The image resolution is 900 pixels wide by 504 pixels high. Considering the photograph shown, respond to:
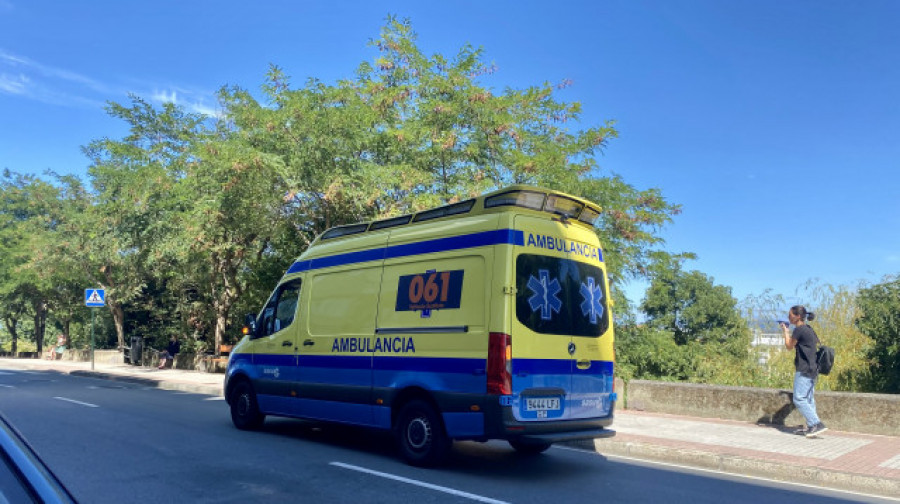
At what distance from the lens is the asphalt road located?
19.5ft

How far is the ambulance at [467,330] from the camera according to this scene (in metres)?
6.66

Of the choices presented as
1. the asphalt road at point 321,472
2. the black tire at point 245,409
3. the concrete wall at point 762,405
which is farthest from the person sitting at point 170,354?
the concrete wall at point 762,405

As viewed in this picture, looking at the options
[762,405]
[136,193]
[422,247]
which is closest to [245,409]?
[422,247]

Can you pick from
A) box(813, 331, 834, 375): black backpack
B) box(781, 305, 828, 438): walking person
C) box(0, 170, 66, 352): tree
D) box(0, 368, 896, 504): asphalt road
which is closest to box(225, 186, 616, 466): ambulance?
box(0, 368, 896, 504): asphalt road

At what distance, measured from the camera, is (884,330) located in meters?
11.0

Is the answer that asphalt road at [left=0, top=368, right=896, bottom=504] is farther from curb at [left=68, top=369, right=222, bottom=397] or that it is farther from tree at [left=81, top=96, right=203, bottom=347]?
tree at [left=81, top=96, right=203, bottom=347]

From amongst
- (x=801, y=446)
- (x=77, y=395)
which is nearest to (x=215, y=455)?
(x=801, y=446)

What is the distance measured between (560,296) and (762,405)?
5463 millimetres

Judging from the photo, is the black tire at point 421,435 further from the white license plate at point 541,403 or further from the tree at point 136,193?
the tree at point 136,193

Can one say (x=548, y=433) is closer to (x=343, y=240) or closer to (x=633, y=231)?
(x=343, y=240)

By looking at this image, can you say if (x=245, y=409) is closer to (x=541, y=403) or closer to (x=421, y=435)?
(x=421, y=435)

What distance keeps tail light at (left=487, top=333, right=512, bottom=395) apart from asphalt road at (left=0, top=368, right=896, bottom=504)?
100 cm

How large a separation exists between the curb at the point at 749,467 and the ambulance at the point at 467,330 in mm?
1140

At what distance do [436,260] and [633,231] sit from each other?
10935mm
